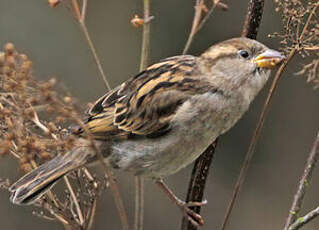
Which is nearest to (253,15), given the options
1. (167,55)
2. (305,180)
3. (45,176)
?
(305,180)

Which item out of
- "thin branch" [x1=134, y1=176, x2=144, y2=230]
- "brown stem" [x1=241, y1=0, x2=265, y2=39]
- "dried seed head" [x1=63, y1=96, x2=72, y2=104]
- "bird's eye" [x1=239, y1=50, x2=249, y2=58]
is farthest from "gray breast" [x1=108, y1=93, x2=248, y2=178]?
"dried seed head" [x1=63, y1=96, x2=72, y2=104]

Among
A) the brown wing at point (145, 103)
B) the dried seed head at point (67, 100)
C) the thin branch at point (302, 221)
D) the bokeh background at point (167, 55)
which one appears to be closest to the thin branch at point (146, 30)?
the dried seed head at point (67, 100)

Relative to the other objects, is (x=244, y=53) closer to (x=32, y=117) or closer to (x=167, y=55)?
(x=32, y=117)

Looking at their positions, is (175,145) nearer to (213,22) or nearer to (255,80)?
(255,80)

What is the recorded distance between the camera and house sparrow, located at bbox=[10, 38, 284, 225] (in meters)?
3.15

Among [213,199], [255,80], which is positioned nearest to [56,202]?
[255,80]

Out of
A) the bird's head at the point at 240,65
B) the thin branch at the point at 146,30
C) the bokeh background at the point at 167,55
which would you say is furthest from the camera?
the bokeh background at the point at 167,55

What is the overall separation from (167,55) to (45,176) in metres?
4.57

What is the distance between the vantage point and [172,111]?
324cm

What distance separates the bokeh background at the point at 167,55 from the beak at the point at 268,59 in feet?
12.7

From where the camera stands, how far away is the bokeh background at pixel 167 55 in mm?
6953

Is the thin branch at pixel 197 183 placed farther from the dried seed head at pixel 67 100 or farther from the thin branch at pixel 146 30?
the dried seed head at pixel 67 100

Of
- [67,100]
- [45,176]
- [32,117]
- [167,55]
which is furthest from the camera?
[167,55]

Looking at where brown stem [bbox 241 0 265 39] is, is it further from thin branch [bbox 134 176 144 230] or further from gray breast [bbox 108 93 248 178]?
thin branch [bbox 134 176 144 230]
